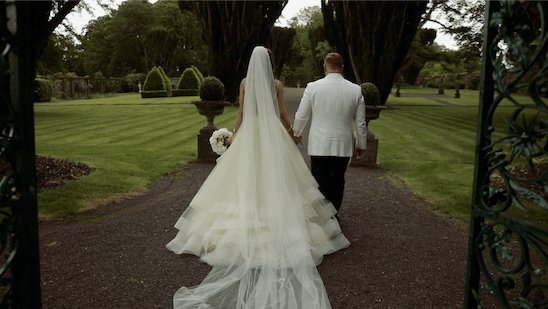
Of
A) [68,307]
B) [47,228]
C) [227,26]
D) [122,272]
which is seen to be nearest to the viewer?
[68,307]

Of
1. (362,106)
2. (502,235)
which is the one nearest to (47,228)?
(362,106)

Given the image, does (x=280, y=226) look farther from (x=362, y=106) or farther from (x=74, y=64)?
(x=74, y=64)

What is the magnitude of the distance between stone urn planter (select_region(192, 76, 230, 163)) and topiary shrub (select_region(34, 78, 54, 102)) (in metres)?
22.3

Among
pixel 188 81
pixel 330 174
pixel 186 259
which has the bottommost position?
pixel 186 259

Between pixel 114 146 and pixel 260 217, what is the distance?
28.1ft

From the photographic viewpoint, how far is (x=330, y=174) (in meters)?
4.92

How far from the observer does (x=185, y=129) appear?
15031 millimetres

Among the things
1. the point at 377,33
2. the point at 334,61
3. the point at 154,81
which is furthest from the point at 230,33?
the point at 334,61

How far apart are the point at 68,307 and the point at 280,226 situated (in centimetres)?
197

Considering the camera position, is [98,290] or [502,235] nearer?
[502,235]

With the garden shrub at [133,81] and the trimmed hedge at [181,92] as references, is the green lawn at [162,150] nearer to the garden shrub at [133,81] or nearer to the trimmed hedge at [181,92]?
the trimmed hedge at [181,92]

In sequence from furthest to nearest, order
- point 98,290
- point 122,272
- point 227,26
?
point 227,26 < point 122,272 < point 98,290

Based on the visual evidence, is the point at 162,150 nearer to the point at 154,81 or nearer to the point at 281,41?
the point at 154,81

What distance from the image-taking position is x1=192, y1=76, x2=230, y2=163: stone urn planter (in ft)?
31.3
